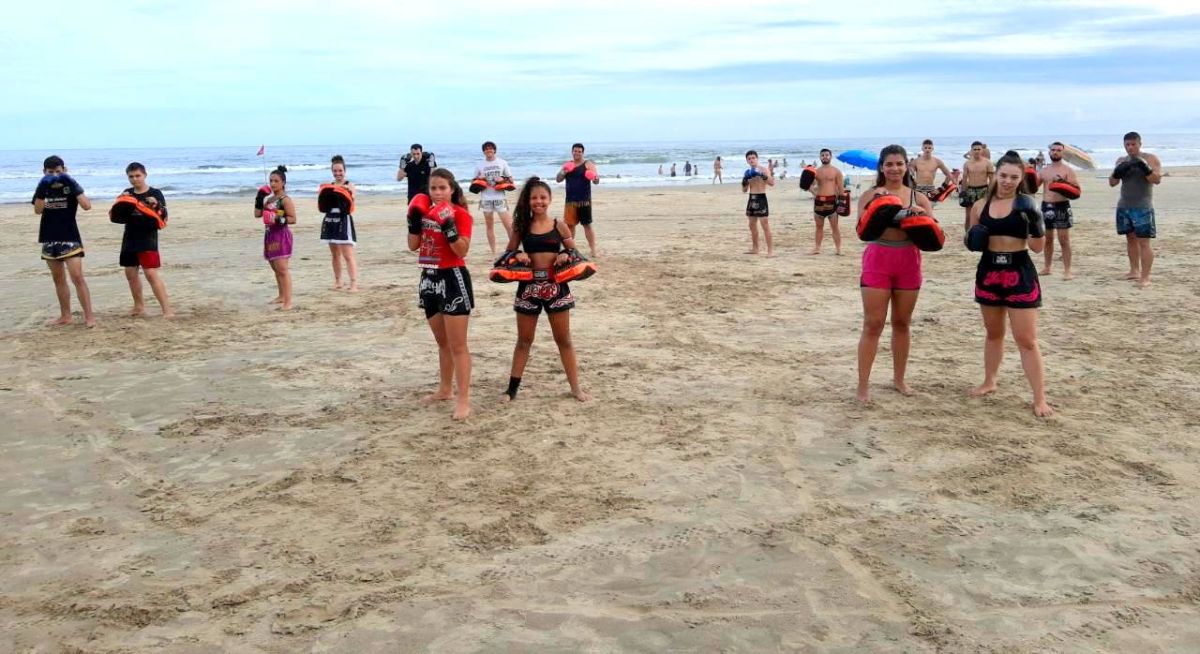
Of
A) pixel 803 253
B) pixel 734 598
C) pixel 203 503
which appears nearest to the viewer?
pixel 734 598

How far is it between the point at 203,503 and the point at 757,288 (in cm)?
743

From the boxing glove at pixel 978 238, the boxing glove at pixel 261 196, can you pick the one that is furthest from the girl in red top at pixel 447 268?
the boxing glove at pixel 261 196

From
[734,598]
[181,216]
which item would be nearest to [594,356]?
[734,598]

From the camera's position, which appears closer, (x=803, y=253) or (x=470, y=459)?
(x=470, y=459)

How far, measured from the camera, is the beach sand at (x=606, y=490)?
3.59 metres

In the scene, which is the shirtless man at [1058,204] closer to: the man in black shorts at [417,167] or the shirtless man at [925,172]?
the shirtless man at [925,172]

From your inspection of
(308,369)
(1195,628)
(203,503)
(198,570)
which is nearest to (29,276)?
(308,369)

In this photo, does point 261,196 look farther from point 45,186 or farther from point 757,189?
point 757,189

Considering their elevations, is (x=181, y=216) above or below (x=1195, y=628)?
above

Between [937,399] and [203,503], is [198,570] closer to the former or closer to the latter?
[203,503]

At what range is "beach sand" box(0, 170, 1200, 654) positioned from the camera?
11.8ft

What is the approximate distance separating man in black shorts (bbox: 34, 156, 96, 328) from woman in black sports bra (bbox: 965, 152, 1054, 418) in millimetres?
8108

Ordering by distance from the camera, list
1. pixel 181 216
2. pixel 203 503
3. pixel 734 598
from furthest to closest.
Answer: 1. pixel 181 216
2. pixel 203 503
3. pixel 734 598

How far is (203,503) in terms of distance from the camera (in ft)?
15.6
